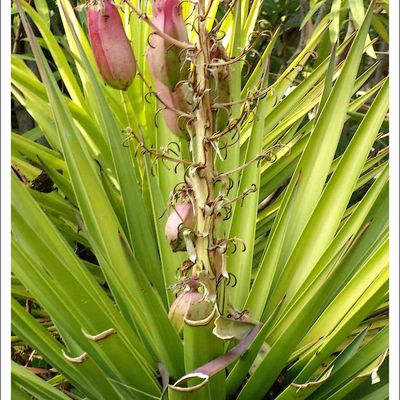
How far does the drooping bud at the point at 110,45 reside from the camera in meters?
0.74

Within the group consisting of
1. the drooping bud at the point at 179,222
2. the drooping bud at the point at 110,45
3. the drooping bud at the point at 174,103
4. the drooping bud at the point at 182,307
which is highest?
the drooping bud at the point at 110,45

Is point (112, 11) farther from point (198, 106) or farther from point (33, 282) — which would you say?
point (33, 282)

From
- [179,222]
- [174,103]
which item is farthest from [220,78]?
[179,222]

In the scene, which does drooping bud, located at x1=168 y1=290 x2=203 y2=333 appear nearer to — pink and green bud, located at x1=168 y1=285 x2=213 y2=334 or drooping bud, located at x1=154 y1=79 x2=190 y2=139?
pink and green bud, located at x1=168 y1=285 x2=213 y2=334

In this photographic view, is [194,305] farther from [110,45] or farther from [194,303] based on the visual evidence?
[110,45]

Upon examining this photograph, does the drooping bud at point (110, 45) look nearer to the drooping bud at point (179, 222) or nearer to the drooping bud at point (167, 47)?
the drooping bud at point (167, 47)

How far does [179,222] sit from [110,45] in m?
0.20

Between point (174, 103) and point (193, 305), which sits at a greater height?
point (174, 103)

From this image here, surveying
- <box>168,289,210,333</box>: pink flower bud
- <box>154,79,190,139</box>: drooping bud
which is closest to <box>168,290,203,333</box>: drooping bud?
<box>168,289,210,333</box>: pink flower bud

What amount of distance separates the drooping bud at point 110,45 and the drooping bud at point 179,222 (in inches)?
6.2

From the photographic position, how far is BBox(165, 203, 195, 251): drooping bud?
0.73 metres

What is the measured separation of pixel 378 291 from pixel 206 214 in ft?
0.67

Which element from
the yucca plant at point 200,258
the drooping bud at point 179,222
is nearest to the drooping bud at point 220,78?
the yucca plant at point 200,258

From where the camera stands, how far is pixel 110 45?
0.74 metres
